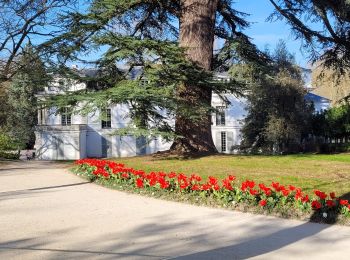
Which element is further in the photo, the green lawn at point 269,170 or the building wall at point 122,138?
the building wall at point 122,138

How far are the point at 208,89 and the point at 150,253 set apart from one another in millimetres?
13833

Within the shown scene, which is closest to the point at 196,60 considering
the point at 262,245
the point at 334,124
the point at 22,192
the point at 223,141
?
the point at 22,192

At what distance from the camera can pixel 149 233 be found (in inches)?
263

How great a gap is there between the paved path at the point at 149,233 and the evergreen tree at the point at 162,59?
7770mm

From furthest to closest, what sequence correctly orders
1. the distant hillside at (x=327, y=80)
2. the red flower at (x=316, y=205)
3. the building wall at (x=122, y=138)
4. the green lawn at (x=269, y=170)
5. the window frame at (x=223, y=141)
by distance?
the window frame at (x=223, y=141), the building wall at (x=122, y=138), the distant hillside at (x=327, y=80), the green lawn at (x=269, y=170), the red flower at (x=316, y=205)

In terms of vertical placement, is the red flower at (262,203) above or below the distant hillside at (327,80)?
below

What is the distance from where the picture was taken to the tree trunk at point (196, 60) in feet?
61.7

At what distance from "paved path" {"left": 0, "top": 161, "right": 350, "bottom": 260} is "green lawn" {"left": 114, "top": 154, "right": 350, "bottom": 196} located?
2927mm

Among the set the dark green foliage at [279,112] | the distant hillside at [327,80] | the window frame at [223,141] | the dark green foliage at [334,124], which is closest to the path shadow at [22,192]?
the distant hillside at [327,80]

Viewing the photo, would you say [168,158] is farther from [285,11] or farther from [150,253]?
[150,253]

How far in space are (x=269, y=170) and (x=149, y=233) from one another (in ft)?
24.9

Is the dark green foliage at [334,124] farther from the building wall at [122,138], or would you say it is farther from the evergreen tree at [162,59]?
the evergreen tree at [162,59]

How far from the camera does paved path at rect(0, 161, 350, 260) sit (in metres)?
5.65

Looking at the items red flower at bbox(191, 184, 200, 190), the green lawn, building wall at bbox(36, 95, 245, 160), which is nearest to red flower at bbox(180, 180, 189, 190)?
red flower at bbox(191, 184, 200, 190)
